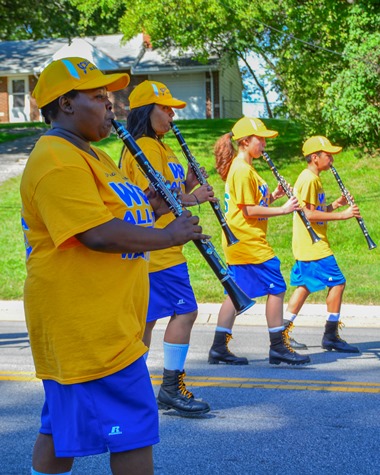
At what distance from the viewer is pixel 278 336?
25.1ft

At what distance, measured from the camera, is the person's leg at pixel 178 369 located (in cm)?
586

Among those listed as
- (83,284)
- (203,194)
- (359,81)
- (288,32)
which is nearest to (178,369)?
(203,194)

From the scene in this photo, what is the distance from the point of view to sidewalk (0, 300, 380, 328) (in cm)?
1038

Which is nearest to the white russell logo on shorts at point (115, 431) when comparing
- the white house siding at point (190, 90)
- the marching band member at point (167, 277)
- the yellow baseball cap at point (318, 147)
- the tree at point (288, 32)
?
the marching band member at point (167, 277)

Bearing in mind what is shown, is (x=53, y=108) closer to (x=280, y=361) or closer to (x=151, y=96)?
(x=151, y=96)

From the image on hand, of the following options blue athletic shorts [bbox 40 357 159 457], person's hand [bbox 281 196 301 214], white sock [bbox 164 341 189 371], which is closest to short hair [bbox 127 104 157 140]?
white sock [bbox 164 341 189 371]

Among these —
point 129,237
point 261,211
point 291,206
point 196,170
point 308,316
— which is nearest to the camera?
point 129,237

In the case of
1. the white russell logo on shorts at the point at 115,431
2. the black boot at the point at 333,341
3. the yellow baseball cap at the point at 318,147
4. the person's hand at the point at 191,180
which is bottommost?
the black boot at the point at 333,341

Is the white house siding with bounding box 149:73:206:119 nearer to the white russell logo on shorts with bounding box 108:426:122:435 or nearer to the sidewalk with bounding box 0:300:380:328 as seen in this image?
the sidewalk with bounding box 0:300:380:328

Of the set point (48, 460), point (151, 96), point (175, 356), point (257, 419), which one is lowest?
point (257, 419)

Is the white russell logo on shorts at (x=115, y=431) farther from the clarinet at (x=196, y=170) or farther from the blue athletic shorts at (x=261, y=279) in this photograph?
the blue athletic shorts at (x=261, y=279)

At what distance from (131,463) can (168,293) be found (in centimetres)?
268

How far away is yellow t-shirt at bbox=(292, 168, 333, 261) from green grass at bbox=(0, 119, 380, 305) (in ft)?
6.76

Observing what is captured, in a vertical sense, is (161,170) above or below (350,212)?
above
